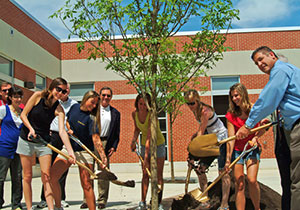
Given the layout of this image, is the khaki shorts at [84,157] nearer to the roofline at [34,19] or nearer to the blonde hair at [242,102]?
the blonde hair at [242,102]

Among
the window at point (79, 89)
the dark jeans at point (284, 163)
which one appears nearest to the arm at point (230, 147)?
the dark jeans at point (284, 163)

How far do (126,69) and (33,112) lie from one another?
56.6 inches

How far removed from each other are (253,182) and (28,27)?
1218 centimetres

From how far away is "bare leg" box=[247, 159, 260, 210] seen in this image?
13.7 feet

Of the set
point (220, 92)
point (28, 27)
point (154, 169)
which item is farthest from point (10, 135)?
point (220, 92)

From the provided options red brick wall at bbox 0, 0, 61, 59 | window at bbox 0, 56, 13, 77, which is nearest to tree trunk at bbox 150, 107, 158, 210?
window at bbox 0, 56, 13, 77

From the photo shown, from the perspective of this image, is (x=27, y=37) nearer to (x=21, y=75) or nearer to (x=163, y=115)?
(x=21, y=75)

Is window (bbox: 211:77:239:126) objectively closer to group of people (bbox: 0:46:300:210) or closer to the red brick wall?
the red brick wall

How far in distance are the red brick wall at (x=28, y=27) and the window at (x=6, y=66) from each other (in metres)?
1.42

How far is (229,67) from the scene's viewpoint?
16.0m

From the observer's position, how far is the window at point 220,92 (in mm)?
15984

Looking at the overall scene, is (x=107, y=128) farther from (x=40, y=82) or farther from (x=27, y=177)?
(x=40, y=82)

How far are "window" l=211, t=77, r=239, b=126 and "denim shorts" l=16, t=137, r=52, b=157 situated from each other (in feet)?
40.9

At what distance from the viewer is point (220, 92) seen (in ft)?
52.4
